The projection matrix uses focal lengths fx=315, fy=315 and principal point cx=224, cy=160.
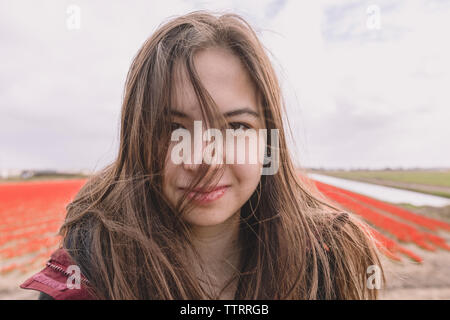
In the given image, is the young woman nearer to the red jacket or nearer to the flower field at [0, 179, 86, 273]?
the red jacket

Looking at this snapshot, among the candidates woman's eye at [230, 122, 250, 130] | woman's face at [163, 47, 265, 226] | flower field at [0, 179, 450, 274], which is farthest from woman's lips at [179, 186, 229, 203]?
flower field at [0, 179, 450, 274]

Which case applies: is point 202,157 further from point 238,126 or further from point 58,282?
point 58,282

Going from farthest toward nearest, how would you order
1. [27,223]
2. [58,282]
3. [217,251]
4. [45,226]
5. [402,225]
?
[27,223], [45,226], [402,225], [217,251], [58,282]

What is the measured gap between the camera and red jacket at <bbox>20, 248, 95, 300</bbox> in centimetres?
108

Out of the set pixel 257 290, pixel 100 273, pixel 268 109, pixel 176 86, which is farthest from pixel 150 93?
pixel 257 290

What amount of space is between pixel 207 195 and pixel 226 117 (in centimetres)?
29

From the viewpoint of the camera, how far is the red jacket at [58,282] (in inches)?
42.6

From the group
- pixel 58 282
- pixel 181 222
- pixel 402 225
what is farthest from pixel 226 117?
pixel 402 225

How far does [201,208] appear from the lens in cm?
117

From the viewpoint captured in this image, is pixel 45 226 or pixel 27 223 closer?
pixel 45 226

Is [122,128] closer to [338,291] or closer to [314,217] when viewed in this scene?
[314,217]

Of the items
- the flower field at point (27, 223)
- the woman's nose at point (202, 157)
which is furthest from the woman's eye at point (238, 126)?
the flower field at point (27, 223)
